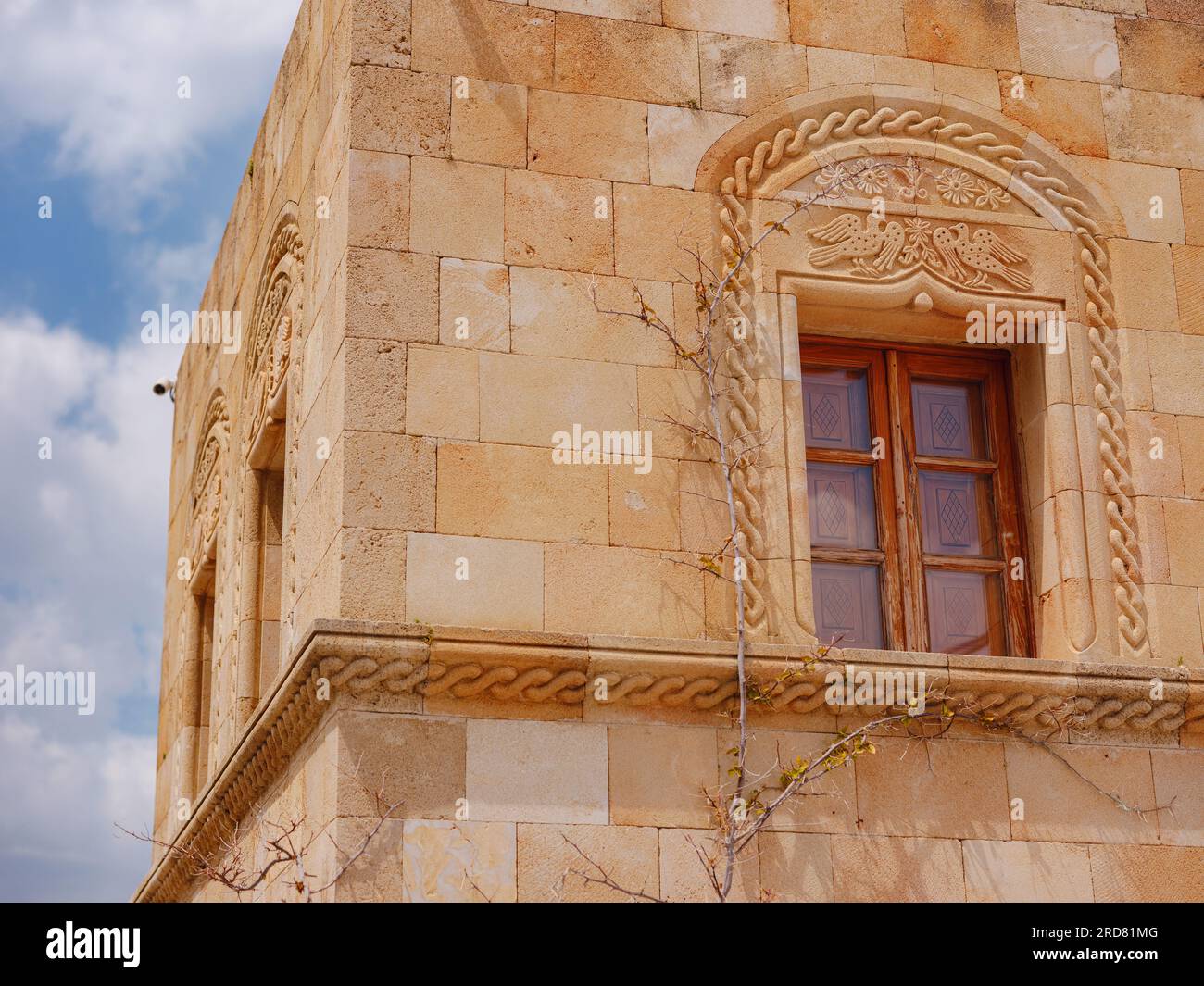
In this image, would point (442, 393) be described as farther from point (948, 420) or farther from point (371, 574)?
point (948, 420)

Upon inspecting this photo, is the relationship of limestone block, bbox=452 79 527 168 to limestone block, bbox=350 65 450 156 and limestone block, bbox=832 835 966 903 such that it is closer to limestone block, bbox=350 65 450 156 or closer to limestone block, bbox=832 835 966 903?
limestone block, bbox=350 65 450 156

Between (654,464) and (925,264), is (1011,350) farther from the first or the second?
(654,464)

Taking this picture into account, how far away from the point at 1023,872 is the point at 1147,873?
53cm

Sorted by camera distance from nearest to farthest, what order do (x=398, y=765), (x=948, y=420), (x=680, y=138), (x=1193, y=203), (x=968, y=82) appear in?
1. (x=398, y=765)
2. (x=680, y=138)
3. (x=948, y=420)
4. (x=968, y=82)
5. (x=1193, y=203)

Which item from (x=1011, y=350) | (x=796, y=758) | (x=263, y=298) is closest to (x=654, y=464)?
(x=796, y=758)

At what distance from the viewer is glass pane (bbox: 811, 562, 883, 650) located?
26.8ft

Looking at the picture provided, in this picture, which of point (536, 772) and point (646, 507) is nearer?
point (536, 772)

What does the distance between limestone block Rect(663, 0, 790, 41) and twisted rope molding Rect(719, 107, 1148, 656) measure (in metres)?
0.48

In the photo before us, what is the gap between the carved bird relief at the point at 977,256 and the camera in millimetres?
Answer: 8445

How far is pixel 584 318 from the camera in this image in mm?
7941

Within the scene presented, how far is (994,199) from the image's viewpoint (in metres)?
8.60

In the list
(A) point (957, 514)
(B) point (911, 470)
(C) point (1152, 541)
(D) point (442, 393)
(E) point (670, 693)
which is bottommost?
(E) point (670, 693)

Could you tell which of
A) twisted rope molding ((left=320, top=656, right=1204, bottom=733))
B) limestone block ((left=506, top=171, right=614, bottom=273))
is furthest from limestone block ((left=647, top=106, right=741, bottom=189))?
twisted rope molding ((left=320, top=656, right=1204, bottom=733))

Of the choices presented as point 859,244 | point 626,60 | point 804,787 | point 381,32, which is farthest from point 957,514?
point 381,32
